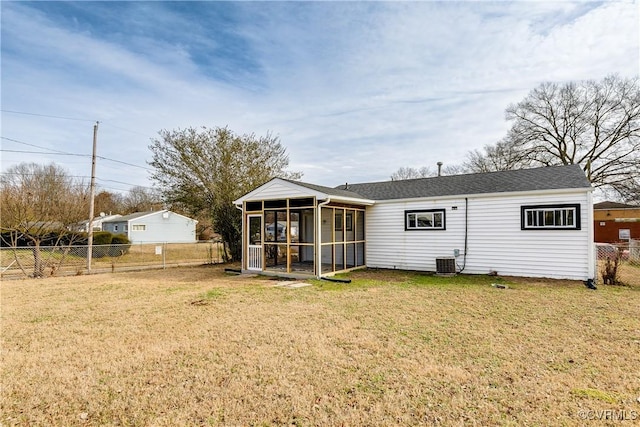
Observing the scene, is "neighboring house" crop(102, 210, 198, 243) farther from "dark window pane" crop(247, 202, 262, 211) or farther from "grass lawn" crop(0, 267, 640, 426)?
"grass lawn" crop(0, 267, 640, 426)

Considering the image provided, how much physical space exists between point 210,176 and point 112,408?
532 inches

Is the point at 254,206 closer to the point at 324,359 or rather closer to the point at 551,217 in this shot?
the point at 324,359

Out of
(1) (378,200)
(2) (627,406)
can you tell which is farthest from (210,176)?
(2) (627,406)

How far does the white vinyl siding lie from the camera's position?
9094mm

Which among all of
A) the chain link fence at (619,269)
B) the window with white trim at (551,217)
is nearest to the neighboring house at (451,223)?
the window with white trim at (551,217)

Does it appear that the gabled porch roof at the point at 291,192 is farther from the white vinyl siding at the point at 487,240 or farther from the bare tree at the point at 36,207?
the bare tree at the point at 36,207

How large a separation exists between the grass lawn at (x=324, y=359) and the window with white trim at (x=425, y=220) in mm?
4015

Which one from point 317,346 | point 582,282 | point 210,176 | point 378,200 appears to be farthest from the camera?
point 210,176

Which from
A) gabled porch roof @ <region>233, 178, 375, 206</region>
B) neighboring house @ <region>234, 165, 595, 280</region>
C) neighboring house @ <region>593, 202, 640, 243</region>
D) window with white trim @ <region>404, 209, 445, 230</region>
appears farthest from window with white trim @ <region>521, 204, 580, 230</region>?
neighboring house @ <region>593, 202, 640, 243</region>

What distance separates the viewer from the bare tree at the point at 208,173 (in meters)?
15.2

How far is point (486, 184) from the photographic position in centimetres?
1085

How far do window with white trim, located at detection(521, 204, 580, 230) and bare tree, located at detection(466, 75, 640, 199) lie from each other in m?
15.9

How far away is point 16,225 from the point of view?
429 inches

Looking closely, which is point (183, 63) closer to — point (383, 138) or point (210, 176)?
point (210, 176)
